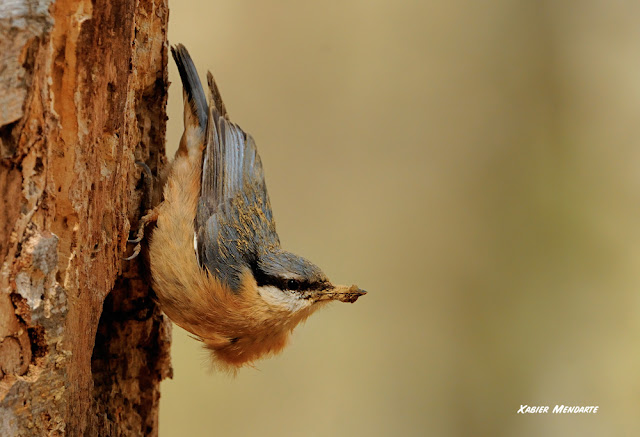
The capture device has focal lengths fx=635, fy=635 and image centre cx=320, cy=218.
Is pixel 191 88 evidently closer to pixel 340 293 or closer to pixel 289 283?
pixel 289 283

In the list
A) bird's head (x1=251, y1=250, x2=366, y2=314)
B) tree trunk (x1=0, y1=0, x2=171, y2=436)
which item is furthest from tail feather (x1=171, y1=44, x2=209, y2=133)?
bird's head (x1=251, y1=250, x2=366, y2=314)

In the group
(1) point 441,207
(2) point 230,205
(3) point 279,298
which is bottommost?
(3) point 279,298

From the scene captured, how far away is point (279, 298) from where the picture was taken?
7.84 ft

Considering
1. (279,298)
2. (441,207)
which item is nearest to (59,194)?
(279,298)

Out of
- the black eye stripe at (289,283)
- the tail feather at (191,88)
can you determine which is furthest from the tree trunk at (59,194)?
the tail feather at (191,88)

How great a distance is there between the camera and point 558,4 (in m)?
4.21

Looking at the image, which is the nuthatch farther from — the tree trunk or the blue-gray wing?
the tree trunk

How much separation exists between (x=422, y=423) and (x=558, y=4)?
3.01 m

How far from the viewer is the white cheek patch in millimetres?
2383

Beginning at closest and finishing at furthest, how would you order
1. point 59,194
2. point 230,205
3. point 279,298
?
point 59,194 → point 279,298 → point 230,205

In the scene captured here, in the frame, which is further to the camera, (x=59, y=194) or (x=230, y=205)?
(x=230, y=205)

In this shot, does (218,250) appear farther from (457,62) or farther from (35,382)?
(457,62)

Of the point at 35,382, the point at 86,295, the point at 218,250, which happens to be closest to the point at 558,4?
the point at 218,250

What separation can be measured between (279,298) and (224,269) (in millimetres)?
234
